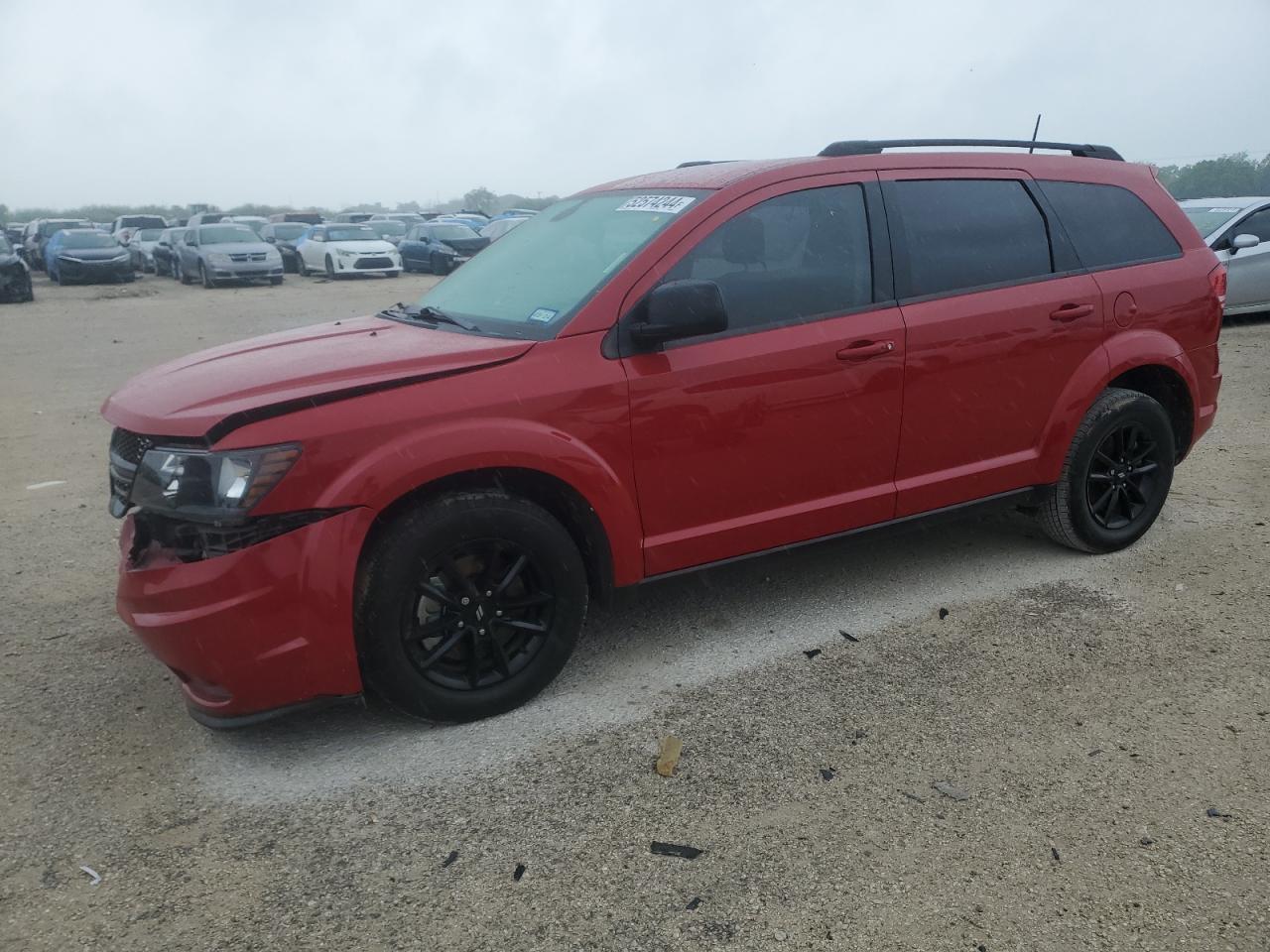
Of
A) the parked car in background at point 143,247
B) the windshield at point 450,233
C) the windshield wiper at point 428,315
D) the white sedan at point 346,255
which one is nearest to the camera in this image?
the windshield wiper at point 428,315

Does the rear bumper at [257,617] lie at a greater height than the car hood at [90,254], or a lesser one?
lesser

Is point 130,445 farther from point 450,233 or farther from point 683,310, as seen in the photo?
point 450,233

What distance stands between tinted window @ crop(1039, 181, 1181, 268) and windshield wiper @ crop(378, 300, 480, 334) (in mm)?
2603

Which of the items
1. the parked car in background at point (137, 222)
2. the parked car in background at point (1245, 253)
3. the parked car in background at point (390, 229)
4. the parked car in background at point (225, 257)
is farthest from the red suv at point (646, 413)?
the parked car in background at point (137, 222)

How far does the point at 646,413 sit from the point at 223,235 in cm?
2407

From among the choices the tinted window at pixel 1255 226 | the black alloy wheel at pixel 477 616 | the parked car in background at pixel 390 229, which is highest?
the tinted window at pixel 1255 226

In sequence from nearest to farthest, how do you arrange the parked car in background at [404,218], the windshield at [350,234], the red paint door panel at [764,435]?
the red paint door panel at [764,435], the windshield at [350,234], the parked car in background at [404,218]

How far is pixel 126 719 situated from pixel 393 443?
1442 millimetres

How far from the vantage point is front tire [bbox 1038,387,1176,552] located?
454cm

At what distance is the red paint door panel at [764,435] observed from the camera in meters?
3.54

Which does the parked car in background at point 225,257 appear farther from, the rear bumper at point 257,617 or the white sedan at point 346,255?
the rear bumper at point 257,617

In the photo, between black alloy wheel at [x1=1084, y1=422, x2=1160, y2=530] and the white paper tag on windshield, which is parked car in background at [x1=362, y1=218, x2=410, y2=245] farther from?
black alloy wheel at [x1=1084, y1=422, x2=1160, y2=530]

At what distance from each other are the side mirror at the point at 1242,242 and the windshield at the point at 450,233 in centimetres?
1924

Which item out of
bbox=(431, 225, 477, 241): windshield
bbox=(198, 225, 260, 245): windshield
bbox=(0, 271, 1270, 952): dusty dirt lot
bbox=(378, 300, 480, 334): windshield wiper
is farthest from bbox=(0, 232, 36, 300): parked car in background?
bbox=(378, 300, 480, 334): windshield wiper
